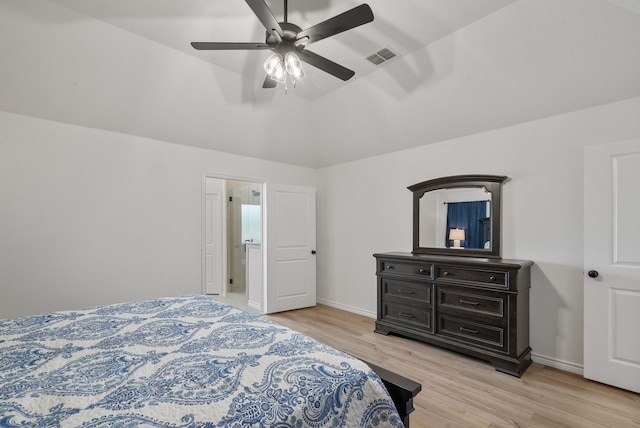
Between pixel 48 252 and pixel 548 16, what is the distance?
463cm

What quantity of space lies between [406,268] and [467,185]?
115 cm

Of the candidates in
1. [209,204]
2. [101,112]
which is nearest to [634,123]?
[101,112]

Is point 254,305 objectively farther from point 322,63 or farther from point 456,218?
point 322,63

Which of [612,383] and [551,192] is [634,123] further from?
[612,383]

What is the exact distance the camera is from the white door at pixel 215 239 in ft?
18.1

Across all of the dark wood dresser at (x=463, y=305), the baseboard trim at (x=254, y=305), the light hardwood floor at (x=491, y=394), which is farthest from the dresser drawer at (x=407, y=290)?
the baseboard trim at (x=254, y=305)

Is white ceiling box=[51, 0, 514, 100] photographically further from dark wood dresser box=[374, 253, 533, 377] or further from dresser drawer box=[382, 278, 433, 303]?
dresser drawer box=[382, 278, 433, 303]

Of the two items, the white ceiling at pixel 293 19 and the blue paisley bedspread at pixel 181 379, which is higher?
the white ceiling at pixel 293 19

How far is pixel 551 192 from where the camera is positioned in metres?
2.87

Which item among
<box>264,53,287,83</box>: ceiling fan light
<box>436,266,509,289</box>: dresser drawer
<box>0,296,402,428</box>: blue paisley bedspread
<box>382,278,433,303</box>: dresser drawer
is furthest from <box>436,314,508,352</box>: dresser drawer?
<box>264,53,287,83</box>: ceiling fan light

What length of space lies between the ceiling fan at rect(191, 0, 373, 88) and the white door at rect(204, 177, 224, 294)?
3.71 meters

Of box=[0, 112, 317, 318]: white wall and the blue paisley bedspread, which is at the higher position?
box=[0, 112, 317, 318]: white wall

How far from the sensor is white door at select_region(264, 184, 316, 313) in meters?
4.49

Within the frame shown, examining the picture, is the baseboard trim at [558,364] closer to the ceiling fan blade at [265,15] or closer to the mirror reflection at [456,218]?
the mirror reflection at [456,218]
